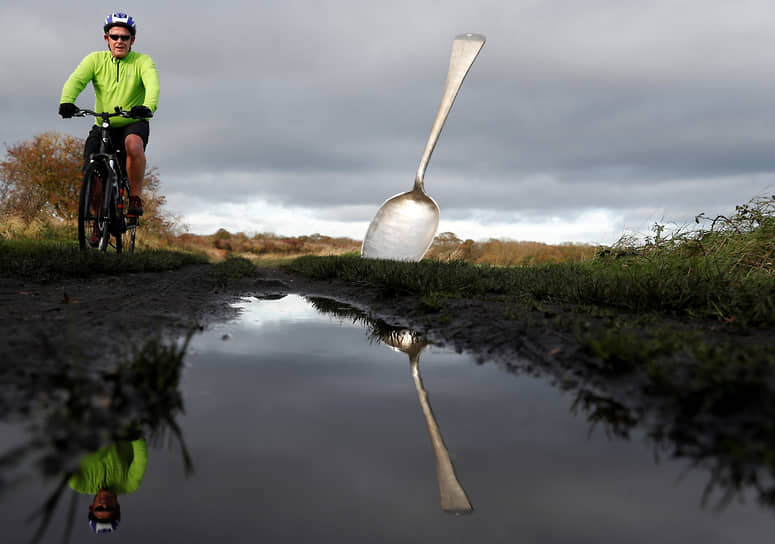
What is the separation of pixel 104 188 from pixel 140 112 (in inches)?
50.4

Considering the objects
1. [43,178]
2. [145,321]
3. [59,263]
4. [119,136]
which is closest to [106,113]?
[119,136]

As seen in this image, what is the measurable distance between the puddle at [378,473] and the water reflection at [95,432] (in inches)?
0.5

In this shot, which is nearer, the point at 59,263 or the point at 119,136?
the point at 59,263

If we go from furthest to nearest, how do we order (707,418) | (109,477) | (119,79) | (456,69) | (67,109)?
(456,69) → (119,79) → (67,109) → (707,418) → (109,477)

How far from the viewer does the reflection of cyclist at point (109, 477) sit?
1.05 m

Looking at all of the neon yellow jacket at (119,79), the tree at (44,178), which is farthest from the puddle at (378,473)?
the tree at (44,178)

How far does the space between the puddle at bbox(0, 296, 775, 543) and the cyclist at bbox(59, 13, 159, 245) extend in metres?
5.87

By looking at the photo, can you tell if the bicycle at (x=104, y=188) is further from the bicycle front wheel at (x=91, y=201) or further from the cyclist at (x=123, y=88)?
the cyclist at (x=123, y=88)

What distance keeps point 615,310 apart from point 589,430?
2.39 metres

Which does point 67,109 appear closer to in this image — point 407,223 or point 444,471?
point 407,223

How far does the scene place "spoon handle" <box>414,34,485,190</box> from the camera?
32.7 feet

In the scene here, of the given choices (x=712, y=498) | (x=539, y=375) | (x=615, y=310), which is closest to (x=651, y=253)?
(x=615, y=310)

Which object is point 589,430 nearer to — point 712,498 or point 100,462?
point 712,498

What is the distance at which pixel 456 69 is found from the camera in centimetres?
1002
